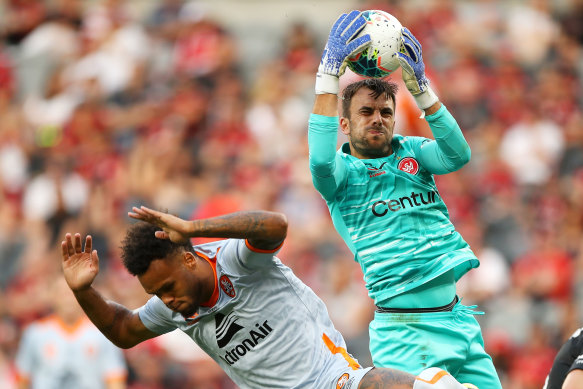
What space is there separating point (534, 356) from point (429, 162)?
4.68 m

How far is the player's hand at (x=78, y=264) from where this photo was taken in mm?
5402

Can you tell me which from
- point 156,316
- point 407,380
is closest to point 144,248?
point 156,316

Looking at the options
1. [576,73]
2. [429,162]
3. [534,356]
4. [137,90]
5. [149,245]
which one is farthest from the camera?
[137,90]

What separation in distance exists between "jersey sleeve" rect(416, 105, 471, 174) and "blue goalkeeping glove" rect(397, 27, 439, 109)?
10 cm

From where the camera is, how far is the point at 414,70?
516 cm

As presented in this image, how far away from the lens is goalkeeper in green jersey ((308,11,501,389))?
5.10 metres

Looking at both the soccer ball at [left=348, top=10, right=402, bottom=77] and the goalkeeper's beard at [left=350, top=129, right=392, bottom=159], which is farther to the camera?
the goalkeeper's beard at [left=350, top=129, right=392, bottom=159]

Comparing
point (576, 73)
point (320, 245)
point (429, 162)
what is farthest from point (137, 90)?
point (429, 162)

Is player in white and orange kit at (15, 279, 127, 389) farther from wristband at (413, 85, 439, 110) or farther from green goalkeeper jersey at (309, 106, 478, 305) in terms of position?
wristband at (413, 85, 439, 110)

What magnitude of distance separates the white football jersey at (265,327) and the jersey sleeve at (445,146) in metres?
1.06

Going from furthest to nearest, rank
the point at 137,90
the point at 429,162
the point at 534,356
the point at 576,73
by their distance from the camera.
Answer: the point at 137,90 < the point at 576,73 < the point at 534,356 < the point at 429,162

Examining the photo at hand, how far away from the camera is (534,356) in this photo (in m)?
9.38

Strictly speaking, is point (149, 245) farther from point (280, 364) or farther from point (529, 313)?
point (529, 313)

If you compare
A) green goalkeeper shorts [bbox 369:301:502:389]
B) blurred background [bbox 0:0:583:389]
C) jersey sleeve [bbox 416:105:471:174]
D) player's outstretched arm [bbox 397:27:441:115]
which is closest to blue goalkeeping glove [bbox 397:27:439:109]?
player's outstretched arm [bbox 397:27:441:115]
